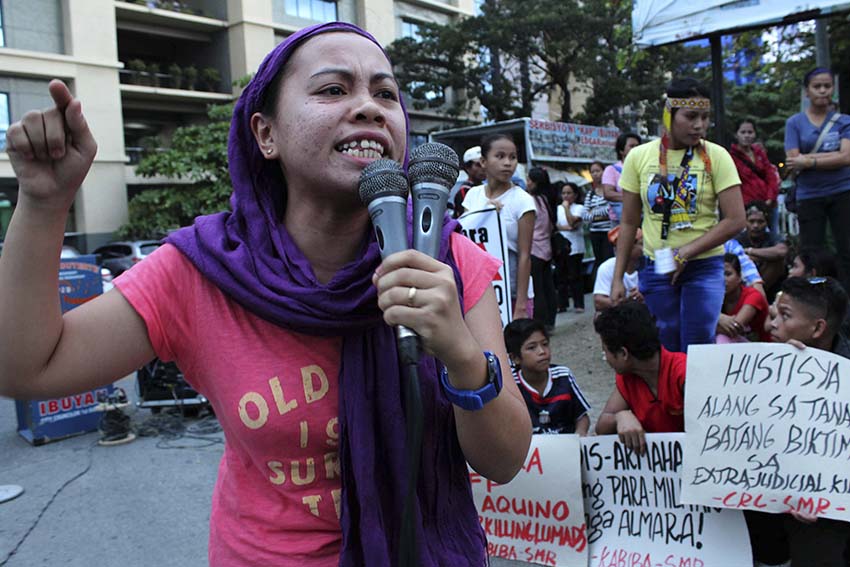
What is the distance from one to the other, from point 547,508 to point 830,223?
3839 mm

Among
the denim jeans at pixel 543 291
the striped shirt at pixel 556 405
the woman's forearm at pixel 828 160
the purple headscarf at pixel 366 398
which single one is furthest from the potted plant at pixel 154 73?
the purple headscarf at pixel 366 398

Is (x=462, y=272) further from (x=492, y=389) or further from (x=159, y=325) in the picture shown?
(x=159, y=325)

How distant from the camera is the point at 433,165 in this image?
1363 millimetres

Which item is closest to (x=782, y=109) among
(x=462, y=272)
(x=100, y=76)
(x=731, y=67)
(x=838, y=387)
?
(x=731, y=67)

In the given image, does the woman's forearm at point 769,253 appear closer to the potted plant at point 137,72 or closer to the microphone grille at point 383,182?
the microphone grille at point 383,182

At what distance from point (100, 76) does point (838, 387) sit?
1058 inches

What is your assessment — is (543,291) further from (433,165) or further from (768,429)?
(433,165)

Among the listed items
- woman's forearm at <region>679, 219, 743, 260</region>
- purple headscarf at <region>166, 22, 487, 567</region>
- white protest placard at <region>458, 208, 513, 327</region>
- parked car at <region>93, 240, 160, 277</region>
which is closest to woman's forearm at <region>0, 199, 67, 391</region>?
purple headscarf at <region>166, 22, 487, 567</region>

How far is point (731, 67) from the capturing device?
16031 millimetres

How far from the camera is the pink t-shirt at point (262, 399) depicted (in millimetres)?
1444

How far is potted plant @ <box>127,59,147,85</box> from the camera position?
2734 cm

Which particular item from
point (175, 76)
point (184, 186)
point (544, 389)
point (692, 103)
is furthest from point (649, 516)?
point (175, 76)

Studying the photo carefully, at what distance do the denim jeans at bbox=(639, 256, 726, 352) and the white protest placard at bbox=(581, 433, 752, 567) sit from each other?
92cm

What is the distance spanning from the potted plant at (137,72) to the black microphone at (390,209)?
95.7 ft
